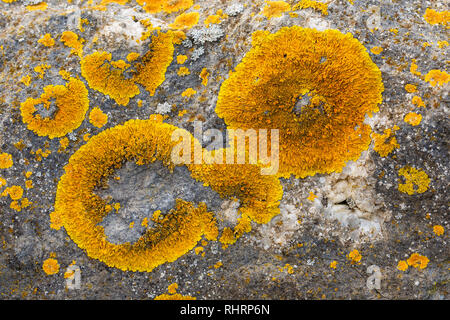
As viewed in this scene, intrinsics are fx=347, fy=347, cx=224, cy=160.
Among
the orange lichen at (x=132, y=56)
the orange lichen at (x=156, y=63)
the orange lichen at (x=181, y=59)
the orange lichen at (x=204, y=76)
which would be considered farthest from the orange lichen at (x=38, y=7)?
the orange lichen at (x=204, y=76)

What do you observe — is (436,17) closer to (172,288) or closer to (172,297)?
(172,288)

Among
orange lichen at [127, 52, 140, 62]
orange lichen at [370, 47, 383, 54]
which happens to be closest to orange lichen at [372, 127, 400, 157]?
orange lichen at [370, 47, 383, 54]

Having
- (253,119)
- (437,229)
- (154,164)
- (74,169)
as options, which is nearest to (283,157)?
(253,119)

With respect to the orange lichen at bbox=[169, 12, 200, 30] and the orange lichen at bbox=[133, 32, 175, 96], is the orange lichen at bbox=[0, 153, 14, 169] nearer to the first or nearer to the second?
the orange lichen at bbox=[133, 32, 175, 96]

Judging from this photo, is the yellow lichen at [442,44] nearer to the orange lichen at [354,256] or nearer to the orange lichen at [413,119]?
the orange lichen at [413,119]

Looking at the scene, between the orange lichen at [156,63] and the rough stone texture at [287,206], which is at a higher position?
the orange lichen at [156,63]

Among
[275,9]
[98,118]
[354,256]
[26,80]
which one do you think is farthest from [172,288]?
[275,9]
